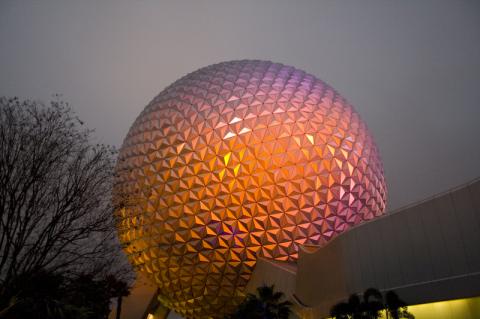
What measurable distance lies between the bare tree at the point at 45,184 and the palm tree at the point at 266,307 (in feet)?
22.5

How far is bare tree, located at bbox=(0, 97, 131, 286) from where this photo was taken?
8.95 meters

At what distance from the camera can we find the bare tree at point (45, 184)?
29.4 ft

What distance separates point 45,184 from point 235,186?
949 cm

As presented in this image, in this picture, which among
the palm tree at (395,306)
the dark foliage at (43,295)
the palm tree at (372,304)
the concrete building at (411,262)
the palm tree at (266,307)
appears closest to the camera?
the dark foliage at (43,295)

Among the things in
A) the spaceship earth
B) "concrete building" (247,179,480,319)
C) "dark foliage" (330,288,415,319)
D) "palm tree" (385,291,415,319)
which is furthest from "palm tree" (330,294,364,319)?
the spaceship earth

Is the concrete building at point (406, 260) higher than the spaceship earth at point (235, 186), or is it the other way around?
the spaceship earth at point (235, 186)

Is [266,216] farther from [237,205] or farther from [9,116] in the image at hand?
[9,116]

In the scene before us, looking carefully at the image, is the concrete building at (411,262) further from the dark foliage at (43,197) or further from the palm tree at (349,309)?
the dark foliage at (43,197)

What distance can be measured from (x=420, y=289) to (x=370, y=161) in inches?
406

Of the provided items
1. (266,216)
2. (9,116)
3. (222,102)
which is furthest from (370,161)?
(9,116)

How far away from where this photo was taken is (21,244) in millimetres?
8719

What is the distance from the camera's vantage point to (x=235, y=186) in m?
17.9

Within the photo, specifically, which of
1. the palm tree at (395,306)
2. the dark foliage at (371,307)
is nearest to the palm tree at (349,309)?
the dark foliage at (371,307)

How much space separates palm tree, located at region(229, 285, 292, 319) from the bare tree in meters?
6.84
